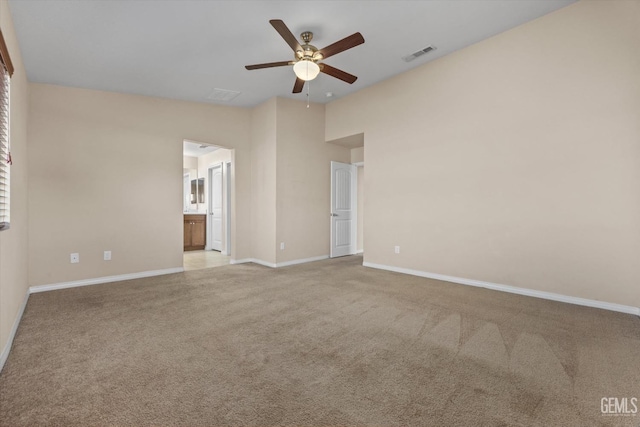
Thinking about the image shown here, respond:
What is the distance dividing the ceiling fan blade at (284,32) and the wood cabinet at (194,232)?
19.3ft

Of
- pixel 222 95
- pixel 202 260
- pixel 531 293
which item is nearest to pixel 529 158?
pixel 531 293

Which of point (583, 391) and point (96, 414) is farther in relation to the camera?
point (583, 391)

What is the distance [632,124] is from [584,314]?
1887 millimetres

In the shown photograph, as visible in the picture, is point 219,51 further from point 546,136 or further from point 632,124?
point 632,124

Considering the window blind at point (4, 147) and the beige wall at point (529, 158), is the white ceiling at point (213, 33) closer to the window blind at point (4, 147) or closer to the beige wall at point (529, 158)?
the beige wall at point (529, 158)

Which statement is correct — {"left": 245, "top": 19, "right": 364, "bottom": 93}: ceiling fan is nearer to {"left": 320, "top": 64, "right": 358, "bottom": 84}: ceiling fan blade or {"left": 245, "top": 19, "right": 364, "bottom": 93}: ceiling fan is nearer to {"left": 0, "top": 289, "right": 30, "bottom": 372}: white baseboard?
{"left": 320, "top": 64, "right": 358, "bottom": 84}: ceiling fan blade

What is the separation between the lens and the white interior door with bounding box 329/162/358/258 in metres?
6.28

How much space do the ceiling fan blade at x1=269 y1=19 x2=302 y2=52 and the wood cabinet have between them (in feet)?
19.3

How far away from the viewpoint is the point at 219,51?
364 centimetres

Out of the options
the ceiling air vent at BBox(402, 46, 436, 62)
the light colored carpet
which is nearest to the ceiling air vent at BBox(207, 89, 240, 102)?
the ceiling air vent at BBox(402, 46, 436, 62)

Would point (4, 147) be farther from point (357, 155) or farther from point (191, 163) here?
point (191, 163)

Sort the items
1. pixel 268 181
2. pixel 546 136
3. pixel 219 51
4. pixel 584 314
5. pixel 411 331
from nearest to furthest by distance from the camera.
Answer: pixel 411 331, pixel 584 314, pixel 546 136, pixel 219 51, pixel 268 181

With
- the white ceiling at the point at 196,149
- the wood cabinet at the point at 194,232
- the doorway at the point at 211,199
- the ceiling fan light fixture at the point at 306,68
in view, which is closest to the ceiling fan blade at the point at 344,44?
the ceiling fan light fixture at the point at 306,68

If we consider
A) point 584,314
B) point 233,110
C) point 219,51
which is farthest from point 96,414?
point 233,110
